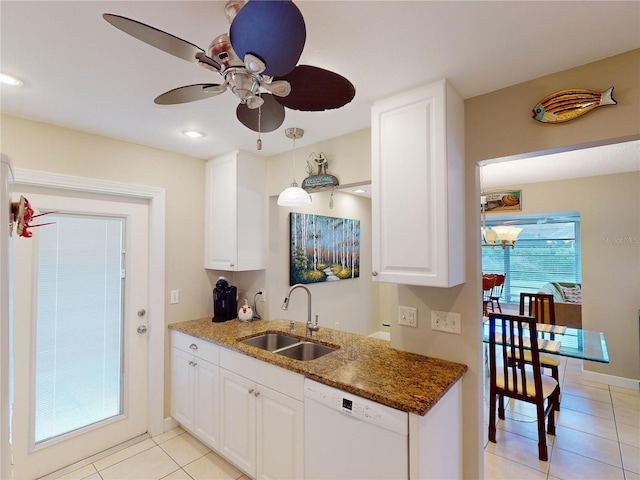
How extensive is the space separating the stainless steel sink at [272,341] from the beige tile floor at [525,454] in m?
0.86

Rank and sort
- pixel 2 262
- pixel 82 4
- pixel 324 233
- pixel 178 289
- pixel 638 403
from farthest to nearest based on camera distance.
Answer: pixel 324 233 < pixel 638 403 < pixel 178 289 < pixel 82 4 < pixel 2 262

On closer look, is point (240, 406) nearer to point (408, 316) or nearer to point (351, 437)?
point (351, 437)

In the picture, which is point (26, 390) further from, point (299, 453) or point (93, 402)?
point (299, 453)

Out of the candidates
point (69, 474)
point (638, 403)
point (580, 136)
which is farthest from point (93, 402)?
point (638, 403)

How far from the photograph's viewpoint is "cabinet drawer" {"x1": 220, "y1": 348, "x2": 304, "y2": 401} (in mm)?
1786

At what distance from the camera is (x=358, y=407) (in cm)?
149

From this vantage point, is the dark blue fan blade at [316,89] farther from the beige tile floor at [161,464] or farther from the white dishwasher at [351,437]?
the beige tile floor at [161,464]

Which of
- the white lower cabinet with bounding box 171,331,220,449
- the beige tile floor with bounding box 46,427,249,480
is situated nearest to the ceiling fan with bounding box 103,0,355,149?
the white lower cabinet with bounding box 171,331,220,449

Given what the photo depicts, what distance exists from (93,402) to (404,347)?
2397 millimetres

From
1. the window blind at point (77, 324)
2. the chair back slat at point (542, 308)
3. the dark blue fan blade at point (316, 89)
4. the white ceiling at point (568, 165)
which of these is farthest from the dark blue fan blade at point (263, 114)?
the chair back slat at point (542, 308)

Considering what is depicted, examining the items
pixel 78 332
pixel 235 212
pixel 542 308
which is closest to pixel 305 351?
pixel 235 212

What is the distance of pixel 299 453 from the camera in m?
1.75

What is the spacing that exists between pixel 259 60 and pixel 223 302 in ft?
7.84

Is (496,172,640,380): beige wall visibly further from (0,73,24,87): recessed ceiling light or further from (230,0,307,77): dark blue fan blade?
(0,73,24,87): recessed ceiling light
